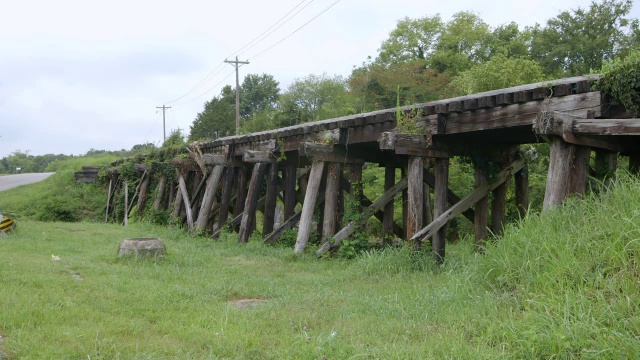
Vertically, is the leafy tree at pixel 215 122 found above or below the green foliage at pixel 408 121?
above

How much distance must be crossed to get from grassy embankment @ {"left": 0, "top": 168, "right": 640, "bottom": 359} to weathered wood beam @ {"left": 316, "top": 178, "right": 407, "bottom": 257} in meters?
1.94

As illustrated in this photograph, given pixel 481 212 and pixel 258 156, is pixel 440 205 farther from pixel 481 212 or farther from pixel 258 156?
pixel 258 156

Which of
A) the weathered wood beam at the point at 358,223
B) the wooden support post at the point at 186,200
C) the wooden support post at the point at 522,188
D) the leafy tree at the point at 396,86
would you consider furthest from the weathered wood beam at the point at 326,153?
the leafy tree at the point at 396,86

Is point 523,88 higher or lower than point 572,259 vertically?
higher

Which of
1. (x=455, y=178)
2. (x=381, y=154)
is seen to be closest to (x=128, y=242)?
(x=381, y=154)

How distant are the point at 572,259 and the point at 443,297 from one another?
3.77 feet

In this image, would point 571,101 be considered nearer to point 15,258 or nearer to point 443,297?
point 443,297

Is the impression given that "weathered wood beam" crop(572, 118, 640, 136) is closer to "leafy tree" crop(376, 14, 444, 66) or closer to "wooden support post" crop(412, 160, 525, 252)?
"wooden support post" crop(412, 160, 525, 252)

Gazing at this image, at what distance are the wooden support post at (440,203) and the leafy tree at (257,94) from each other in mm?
45538

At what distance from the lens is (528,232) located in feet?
15.3

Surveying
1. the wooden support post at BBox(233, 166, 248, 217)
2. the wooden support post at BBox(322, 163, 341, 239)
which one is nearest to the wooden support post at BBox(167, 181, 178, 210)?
the wooden support post at BBox(233, 166, 248, 217)

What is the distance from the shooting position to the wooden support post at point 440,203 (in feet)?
23.5

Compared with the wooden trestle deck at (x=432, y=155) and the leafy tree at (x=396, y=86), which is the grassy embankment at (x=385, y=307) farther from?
the leafy tree at (x=396, y=86)

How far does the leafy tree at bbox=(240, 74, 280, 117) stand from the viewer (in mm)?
52438
